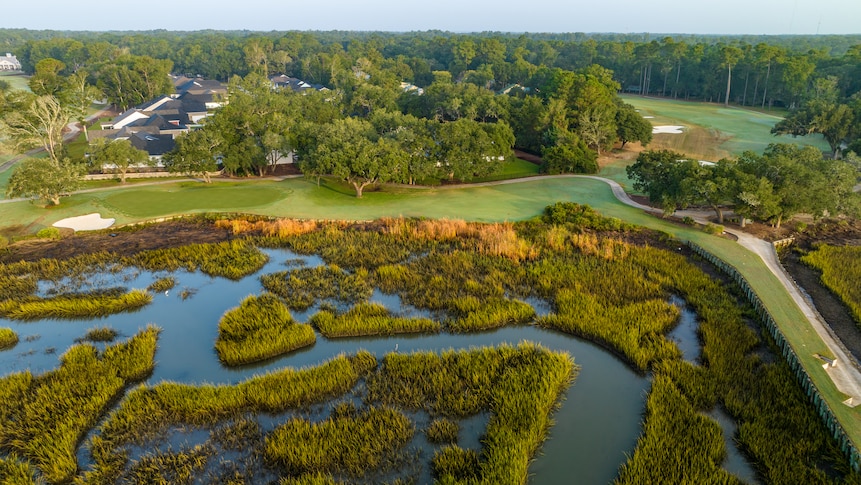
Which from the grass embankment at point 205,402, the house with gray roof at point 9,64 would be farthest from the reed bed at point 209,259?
the house with gray roof at point 9,64

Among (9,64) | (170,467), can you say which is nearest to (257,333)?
(170,467)

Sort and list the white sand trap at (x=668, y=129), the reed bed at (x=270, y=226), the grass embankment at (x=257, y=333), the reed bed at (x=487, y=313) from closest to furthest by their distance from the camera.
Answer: the grass embankment at (x=257, y=333) → the reed bed at (x=487, y=313) → the reed bed at (x=270, y=226) → the white sand trap at (x=668, y=129)

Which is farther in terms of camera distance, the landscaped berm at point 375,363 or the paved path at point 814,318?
the paved path at point 814,318

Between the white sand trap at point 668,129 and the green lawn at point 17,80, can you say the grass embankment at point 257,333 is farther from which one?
the green lawn at point 17,80

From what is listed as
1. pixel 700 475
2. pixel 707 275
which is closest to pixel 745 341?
pixel 707 275

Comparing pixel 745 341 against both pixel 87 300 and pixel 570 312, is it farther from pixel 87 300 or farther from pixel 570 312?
pixel 87 300

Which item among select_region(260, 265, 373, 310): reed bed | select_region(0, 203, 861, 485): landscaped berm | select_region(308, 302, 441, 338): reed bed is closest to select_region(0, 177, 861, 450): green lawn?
select_region(0, 203, 861, 485): landscaped berm
